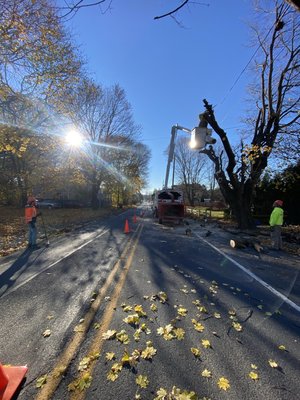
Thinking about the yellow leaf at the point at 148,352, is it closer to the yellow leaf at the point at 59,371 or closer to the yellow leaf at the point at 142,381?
the yellow leaf at the point at 142,381

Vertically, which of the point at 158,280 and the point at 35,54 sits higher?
the point at 35,54

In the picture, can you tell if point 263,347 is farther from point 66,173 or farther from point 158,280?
point 66,173

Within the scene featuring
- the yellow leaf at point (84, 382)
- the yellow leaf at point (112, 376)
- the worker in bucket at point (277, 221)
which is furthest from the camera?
the worker in bucket at point (277, 221)

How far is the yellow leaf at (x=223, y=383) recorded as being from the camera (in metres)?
2.61

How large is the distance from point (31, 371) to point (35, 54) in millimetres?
12857

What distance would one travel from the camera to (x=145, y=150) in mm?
52094

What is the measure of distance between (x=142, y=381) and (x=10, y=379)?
4.31 ft

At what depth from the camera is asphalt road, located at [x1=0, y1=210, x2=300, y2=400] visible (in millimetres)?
2668

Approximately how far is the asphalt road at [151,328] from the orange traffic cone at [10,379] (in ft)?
0.34

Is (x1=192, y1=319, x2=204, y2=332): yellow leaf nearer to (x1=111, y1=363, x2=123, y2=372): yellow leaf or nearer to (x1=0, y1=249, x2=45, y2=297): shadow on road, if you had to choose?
(x1=111, y1=363, x2=123, y2=372): yellow leaf

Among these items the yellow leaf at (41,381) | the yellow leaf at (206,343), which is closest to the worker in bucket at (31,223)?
the yellow leaf at (41,381)

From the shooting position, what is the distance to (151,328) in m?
3.78

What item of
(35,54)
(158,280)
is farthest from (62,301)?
(35,54)

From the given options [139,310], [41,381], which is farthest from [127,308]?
[41,381]
